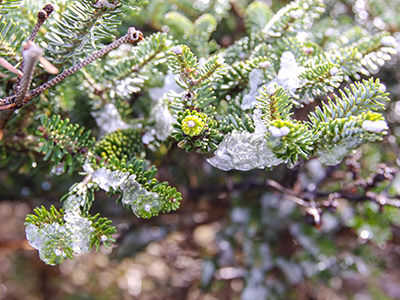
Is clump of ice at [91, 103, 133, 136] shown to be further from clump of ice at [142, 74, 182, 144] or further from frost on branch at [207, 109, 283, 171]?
frost on branch at [207, 109, 283, 171]

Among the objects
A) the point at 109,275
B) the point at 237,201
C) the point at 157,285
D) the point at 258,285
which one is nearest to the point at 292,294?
the point at 258,285

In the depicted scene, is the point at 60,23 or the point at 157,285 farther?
the point at 157,285

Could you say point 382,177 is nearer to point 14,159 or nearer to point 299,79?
point 299,79

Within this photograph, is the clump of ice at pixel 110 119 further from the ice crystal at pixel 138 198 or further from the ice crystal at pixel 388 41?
the ice crystal at pixel 388 41

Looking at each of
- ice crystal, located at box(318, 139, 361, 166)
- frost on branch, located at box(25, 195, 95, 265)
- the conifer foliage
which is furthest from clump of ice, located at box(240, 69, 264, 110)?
frost on branch, located at box(25, 195, 95, 265)

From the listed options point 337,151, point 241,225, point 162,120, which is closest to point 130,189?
point 162,120

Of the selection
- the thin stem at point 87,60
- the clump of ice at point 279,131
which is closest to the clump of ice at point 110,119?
the thin stem at point 87,60

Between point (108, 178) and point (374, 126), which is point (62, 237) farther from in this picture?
point (374, 126)
